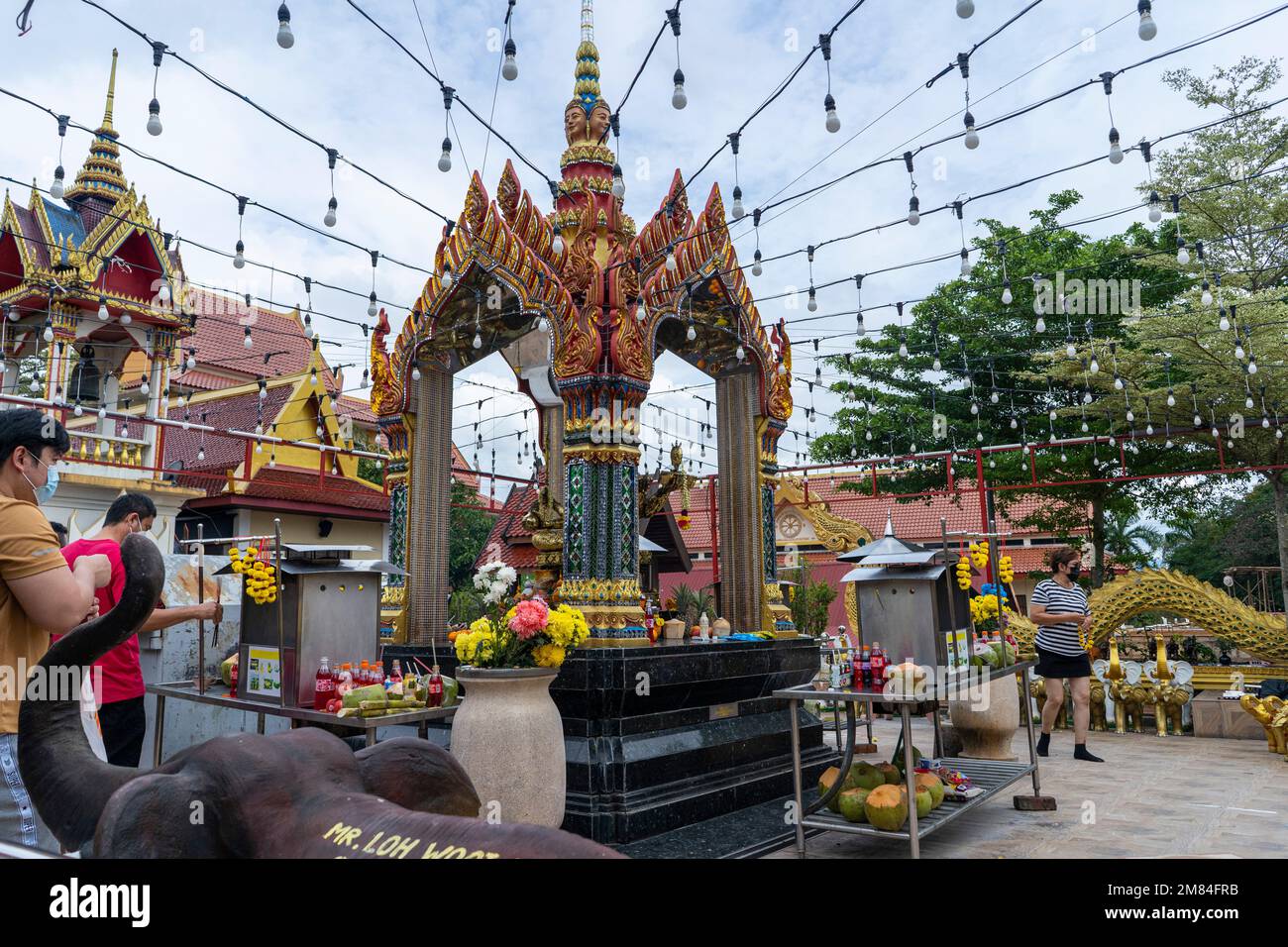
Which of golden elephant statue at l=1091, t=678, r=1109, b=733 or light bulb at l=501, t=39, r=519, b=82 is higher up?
light bulb at l=501, t=39, r=519, b=82

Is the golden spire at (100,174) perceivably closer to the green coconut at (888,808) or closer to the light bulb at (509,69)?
the light bulb at (509,69)

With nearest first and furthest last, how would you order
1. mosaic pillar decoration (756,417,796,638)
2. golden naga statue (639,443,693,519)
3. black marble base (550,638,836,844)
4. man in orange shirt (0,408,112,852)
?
man in orange shirt (0,408,112,852)
black marble base (550,638,836,844)
mosaic pillar decoration (756,417,796,638)
golden naga statue (639,443,693,519)

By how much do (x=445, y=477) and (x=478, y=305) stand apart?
201cm

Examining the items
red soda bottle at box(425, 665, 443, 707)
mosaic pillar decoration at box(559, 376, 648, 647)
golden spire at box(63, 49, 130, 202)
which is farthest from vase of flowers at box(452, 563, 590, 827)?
golden spire at box(63, 49, 130, 202)

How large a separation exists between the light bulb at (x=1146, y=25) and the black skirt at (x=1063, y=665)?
21.5 feet

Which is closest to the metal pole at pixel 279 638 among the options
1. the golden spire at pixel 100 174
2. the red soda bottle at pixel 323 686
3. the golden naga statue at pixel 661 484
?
the red soda bottle at pixel 323 686

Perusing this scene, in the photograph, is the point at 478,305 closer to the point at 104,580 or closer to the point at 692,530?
the point at 104,580

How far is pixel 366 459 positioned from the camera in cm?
2461

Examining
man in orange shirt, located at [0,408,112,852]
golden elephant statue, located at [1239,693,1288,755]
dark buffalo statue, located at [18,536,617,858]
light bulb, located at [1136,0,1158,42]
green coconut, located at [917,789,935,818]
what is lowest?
golden elephant statue, located at [1239,693,1288,755]

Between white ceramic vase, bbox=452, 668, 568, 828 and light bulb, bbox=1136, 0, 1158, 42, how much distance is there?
5084mm

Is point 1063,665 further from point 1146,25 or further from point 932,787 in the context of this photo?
point 1146,25

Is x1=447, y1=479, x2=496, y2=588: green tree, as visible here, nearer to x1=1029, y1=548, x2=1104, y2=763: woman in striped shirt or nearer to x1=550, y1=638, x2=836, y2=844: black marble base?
x1=550, y1=638, x2=836, y2=844: black marble base

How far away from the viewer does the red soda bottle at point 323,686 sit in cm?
539

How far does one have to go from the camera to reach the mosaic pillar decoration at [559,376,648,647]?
782 cm
